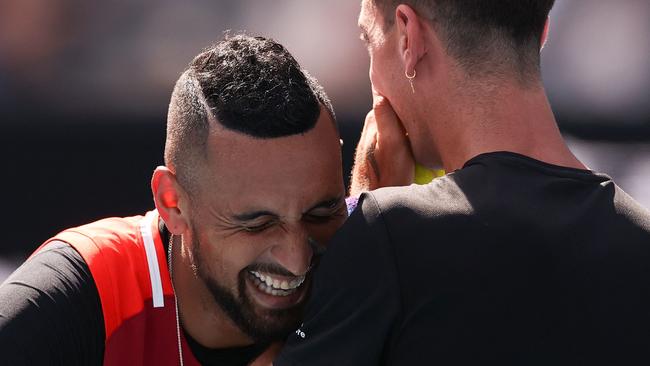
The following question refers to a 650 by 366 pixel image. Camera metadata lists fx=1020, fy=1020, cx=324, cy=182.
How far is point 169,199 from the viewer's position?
8.32ft

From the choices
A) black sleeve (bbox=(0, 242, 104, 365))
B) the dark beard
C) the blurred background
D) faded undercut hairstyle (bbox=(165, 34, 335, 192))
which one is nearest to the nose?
the dark beard

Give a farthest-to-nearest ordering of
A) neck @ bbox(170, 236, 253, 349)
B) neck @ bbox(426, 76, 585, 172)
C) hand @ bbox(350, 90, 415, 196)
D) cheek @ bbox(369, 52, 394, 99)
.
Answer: neck @ bbox(170, 236, 253, 349)
hand @ bbox(350, 90, 415, 196)
cheek @ bbox(369, 52, 394, 99)
neck @ bbox(426, 76, 585, 172)

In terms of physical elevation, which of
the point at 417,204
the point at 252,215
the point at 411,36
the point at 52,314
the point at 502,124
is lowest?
the point at 52,314

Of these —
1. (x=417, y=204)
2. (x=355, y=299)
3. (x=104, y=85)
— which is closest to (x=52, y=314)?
(x=355, y=299)

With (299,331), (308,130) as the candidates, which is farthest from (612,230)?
(308,130)

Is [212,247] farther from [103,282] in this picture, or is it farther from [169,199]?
[103,282]

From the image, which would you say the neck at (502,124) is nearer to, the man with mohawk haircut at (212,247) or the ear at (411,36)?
the ear at (411,36)

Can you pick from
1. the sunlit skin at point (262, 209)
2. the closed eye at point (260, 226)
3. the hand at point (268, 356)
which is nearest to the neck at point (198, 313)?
the sunlit skin at point (262, 209)

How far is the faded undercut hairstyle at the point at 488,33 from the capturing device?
82.7 inches

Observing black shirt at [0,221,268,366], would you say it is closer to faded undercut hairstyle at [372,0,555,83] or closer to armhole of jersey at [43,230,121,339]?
armhole of jersey at [43,230,121,339]

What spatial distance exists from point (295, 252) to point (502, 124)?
0.56 m

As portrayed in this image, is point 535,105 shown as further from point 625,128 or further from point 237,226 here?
point 625,128

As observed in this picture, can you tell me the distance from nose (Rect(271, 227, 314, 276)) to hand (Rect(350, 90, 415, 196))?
14.5 inches

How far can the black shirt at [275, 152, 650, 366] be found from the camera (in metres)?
1.86
